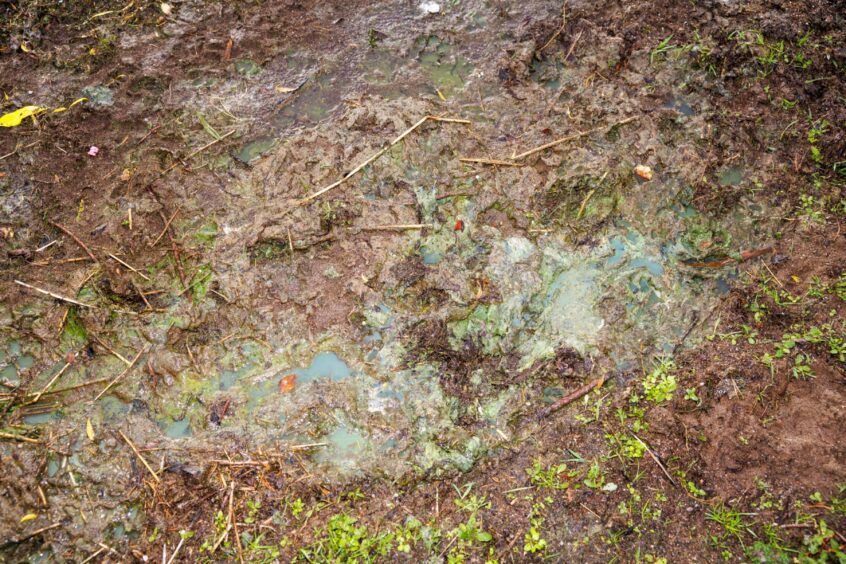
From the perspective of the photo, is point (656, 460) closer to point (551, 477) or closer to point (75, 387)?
point (551, 477)

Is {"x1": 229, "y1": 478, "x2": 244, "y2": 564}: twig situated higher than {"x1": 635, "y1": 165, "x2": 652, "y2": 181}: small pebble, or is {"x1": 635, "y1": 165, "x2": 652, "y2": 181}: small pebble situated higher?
{"x1": 635, "y1": 165, "x2": 652, "y2": 181}: small pebble

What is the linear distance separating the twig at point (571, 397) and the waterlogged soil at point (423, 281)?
2 centimetres

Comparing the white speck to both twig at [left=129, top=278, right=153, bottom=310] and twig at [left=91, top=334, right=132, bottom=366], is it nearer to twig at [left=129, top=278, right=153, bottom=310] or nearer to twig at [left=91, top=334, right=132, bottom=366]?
twig at [left=129, top=278, right=153, bottom=310]

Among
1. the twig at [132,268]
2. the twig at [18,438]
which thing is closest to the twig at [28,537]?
the twig at [18,438]

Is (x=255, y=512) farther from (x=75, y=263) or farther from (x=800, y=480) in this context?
(x=800, y=480)

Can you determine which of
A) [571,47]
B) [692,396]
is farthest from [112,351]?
[571,47]

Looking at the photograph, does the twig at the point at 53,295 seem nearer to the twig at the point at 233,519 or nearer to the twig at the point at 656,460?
the twig at the point at 233,519

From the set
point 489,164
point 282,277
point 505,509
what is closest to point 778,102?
point 489,164

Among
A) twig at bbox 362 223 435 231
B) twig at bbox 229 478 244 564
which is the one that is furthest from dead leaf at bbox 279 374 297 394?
twig at bbox 362 223 435 231

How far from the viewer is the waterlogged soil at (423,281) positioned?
2926 millimetres

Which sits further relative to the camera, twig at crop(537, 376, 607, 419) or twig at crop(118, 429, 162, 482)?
twig at crop(537, 376, 607, 419)

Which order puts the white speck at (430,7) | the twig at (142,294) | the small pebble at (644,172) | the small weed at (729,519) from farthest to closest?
1. the white speck at (430,7)
2. the small pebble at (644,172)
3. the twig at (142,294)
4. the small weed at (729,519)

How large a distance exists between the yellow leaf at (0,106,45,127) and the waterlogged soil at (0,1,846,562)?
65 mm

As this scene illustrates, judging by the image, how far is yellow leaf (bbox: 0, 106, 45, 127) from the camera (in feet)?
12.0
